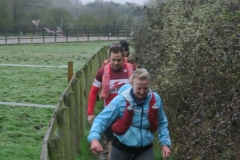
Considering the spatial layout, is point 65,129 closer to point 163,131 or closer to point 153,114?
point 163,131

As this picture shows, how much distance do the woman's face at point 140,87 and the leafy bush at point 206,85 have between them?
704 mm

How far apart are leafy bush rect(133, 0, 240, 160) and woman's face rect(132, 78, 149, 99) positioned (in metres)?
0.70

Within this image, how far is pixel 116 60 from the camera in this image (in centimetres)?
610

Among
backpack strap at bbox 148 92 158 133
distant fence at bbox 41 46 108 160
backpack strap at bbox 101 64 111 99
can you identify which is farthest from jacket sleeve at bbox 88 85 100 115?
backpack strap at bbox 148 92 158 133

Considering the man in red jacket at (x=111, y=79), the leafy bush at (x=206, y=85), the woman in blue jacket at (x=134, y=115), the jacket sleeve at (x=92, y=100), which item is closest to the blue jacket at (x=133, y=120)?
the woman in blue jacket at (x=134, y=115)

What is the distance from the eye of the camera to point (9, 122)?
9.77m

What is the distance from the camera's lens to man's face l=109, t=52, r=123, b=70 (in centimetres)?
605

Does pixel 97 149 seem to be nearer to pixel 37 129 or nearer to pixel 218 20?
pixel 218 20

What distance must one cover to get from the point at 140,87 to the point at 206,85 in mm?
1382

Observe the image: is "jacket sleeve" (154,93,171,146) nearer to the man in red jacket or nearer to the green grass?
the man in red jacket

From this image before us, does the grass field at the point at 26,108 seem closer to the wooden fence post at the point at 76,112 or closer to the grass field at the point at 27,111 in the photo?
the grass field at the point at 27,111

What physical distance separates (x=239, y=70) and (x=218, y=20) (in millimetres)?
1433

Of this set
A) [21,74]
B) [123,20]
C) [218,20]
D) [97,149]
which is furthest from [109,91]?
[123,20]

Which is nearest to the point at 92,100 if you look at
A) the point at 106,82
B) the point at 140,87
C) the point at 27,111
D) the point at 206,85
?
the point at 106,82
